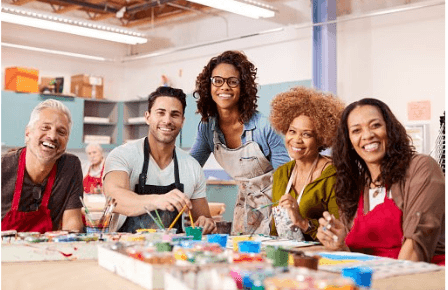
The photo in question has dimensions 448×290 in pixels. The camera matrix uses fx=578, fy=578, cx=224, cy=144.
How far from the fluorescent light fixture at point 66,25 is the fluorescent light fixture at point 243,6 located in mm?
1961

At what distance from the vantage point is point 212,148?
3.67m

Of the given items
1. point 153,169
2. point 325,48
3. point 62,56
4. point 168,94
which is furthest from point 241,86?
point 62,56

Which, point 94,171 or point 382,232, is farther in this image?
point 94,171

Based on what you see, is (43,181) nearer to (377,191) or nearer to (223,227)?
(223,227)

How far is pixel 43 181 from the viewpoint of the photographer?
2.98m

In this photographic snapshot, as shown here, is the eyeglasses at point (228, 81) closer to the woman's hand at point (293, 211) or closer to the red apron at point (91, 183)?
the woman's hand at point (293, 211)

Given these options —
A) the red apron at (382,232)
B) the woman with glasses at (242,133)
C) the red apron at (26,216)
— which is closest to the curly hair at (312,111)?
the woman with glasses at (242,133)

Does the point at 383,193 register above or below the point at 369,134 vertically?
below

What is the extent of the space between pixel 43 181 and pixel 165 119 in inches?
28.4

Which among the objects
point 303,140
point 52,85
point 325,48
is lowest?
point 303,140

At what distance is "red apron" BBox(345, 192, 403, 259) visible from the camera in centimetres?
250

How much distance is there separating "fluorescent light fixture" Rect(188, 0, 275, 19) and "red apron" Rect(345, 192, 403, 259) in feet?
14.4

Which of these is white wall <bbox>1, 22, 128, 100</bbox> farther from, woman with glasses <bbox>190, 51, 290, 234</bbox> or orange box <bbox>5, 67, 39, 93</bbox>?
woman with glasses <bbox>190, 51, 290, 234</bbox>

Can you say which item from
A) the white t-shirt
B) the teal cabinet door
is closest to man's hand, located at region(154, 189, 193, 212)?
the white t-shirt
